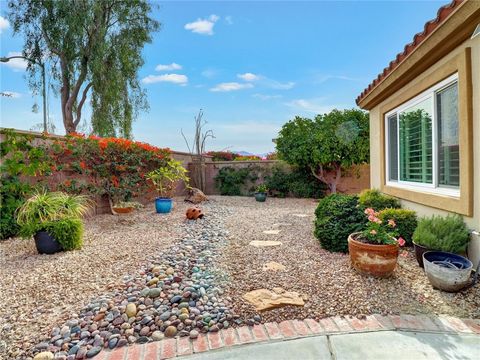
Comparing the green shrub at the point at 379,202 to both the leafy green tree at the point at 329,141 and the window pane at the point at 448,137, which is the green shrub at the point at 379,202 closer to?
the window pane at the point at 448,137

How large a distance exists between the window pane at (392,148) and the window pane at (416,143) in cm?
29

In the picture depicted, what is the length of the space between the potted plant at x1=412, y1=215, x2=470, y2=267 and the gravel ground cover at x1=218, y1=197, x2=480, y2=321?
0.34 meters

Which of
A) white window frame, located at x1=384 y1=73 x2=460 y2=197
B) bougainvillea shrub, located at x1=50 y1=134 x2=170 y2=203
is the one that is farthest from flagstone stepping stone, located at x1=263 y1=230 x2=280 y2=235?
bougainvillea shrub, located at x1=50 y1=134 x2=170 y2=203

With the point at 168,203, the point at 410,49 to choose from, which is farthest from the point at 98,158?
A: the point at 410,49

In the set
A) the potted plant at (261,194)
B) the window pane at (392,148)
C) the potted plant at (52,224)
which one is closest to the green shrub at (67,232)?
the potted plant at (52,224)

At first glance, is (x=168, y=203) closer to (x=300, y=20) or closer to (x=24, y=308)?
(x=24, y=308)

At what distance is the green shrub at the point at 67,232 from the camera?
4.46 meters

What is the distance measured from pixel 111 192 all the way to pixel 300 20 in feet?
23.3

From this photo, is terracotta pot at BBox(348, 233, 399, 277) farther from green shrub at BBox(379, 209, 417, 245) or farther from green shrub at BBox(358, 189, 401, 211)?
green shrub at BBox(358, 189, 401, 211)

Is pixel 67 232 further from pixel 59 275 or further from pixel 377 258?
pixel 377 258

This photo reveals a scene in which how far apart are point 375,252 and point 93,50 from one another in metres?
14.5

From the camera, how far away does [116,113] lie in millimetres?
14008

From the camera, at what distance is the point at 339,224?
14.7 ft

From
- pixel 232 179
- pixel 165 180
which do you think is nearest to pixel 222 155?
pixel 232 179
